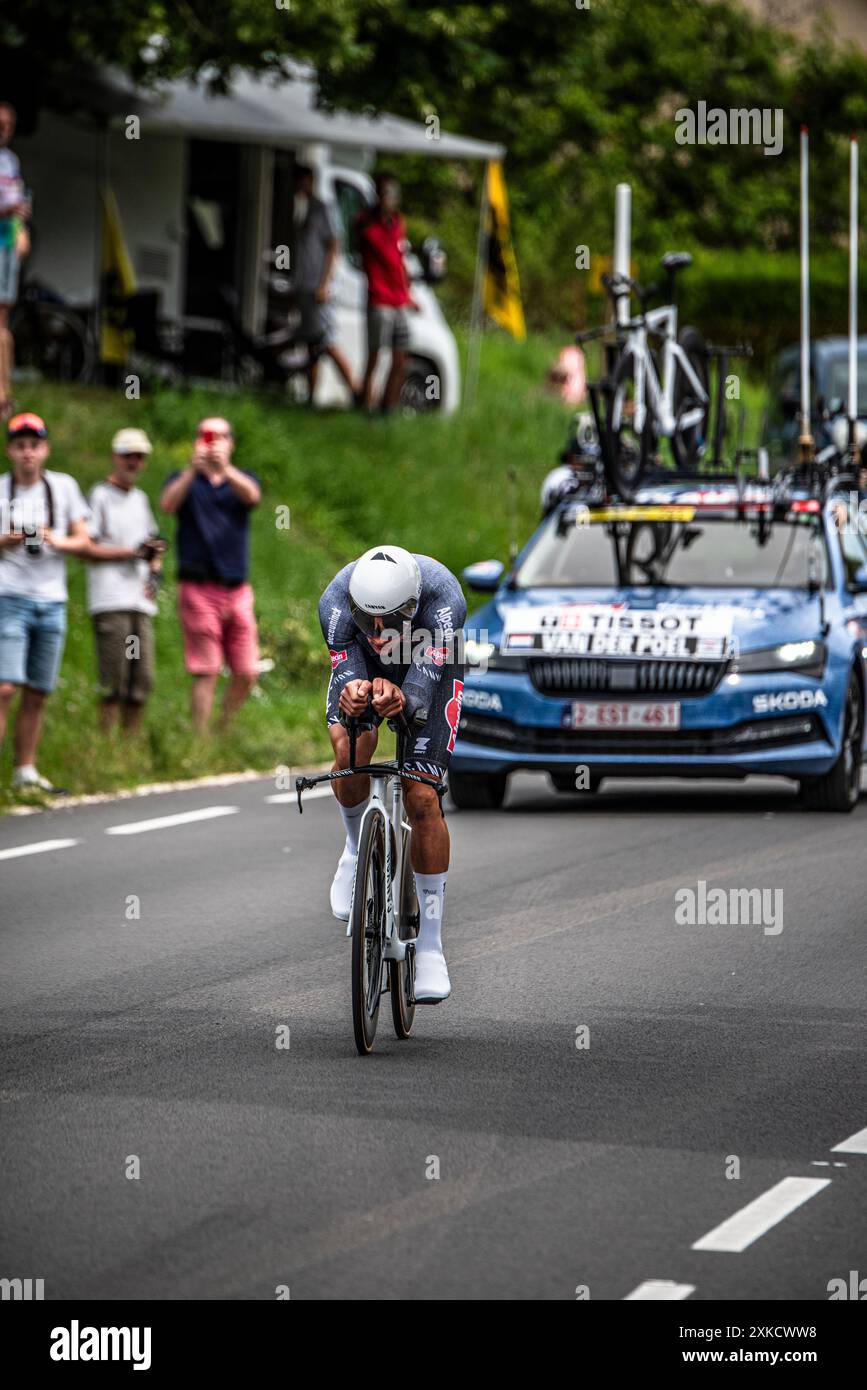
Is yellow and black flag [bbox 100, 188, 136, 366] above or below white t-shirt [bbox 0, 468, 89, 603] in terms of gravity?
above

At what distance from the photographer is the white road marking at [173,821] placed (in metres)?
14.1

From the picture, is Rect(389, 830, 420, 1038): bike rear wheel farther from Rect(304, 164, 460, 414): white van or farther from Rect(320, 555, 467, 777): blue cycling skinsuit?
Rect(304, 164, 460, 414): white van

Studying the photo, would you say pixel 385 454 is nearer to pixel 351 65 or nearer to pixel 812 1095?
pixel 351 65

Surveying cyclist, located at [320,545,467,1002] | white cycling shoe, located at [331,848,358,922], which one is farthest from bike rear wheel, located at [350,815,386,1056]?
white cycling shoe, located at [331,848,358,922]

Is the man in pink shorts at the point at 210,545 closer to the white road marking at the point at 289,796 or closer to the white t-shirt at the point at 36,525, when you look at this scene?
the white road marking at the point at 289,796

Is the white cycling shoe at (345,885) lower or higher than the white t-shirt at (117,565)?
lower

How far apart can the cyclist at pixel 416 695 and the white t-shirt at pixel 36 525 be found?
6.61 metres

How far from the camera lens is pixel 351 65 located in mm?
25656

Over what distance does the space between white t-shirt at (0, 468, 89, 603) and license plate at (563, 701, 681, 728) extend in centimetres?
306

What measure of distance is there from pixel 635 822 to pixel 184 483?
3.82 meters

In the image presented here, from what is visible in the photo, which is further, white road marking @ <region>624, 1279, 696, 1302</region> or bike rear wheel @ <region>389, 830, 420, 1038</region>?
bike rear wheel @ <region>389, 830, 420, 1038</region>

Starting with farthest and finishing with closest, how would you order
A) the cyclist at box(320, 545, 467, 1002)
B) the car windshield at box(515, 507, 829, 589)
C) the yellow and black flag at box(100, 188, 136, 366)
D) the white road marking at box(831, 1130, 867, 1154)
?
the yellow and black flag at box(100, 188, 136, 366) < the car windshield at box(515, 507, 829, 589) < the cyclist at box(320, 545, 467, 1002) < the white road marking at box(831, 1130, 867, 1154)

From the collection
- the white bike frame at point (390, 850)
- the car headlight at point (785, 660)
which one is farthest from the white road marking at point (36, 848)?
the white bike frame at point (390, 850)

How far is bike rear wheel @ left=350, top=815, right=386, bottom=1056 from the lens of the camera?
8.03m
